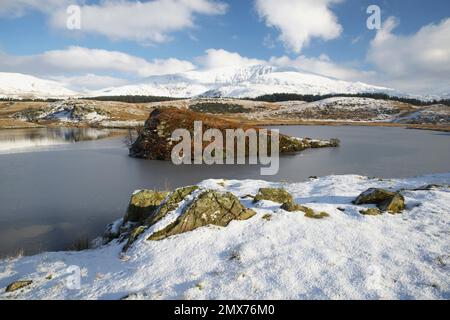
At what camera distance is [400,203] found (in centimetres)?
1109

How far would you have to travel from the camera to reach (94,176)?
86.2ft

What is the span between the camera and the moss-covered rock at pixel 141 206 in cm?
1337

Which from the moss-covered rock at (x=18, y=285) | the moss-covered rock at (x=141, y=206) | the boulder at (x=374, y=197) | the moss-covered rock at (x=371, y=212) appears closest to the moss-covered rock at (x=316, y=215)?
the moss-covered rock at (x=371, y=212)

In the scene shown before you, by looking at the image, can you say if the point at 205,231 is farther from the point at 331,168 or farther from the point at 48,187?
the point at 331,168

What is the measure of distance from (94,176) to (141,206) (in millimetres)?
14542

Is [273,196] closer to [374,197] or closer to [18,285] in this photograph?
[374,197]

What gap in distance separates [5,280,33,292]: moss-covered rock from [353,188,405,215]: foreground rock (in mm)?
10593

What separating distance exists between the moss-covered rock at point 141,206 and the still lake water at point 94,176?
298 cm

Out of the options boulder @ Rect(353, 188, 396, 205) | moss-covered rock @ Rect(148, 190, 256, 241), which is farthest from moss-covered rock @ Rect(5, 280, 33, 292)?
boulder @ Rect(353, 188, 396, 205)

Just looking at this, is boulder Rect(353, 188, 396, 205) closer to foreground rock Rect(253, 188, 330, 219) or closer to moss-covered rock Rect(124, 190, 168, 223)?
foreground rock Rect(253, 188, 330, 219)

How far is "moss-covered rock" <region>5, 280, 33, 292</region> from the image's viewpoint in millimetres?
8523

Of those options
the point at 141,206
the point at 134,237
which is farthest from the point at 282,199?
the point at 141,206

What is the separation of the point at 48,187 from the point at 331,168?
23.3 m

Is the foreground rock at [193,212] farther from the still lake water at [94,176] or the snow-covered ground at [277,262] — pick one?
the still lake water at [94,176]
